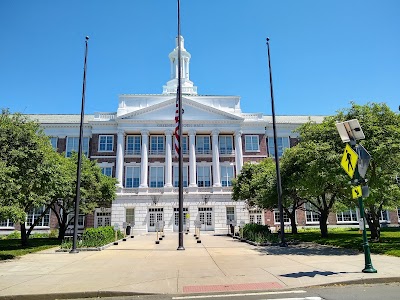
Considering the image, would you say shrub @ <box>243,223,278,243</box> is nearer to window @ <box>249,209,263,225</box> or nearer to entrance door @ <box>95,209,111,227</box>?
window @ <box>249,209,263,225</box>

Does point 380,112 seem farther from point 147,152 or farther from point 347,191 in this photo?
point 147,152

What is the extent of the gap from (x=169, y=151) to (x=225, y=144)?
27.6 feet

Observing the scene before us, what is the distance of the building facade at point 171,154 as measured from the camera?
44719 millimetres

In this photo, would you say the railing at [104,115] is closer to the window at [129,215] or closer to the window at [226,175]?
the window at [129,215]

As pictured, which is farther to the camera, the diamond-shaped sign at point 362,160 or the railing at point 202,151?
the railing at point 202,151

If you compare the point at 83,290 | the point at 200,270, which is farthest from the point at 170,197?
the point at 83,290

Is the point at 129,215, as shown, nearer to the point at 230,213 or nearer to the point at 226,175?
the point at 230,213

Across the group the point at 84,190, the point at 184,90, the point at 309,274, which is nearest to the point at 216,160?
the point at 184,90

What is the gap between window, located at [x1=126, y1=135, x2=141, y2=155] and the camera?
47750 mm

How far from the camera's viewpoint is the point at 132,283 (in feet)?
30.4

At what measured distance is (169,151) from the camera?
46.7 m

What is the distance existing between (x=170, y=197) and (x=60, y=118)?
2287cm

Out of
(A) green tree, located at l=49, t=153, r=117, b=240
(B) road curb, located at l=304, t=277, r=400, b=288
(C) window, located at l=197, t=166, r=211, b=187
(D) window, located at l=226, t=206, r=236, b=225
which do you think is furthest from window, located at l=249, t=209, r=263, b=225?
(B) road curb, located at l=304, t=277, r=400, b=288

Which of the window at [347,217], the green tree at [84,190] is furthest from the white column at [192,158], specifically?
the window at [347,217]
